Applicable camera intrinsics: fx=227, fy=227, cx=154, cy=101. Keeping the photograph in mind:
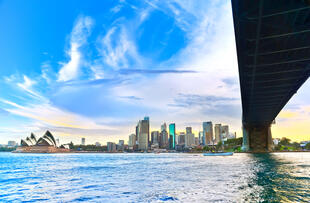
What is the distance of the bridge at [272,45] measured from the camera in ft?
48.9

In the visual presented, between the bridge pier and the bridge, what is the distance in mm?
43279

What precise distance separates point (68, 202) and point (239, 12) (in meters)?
15.1

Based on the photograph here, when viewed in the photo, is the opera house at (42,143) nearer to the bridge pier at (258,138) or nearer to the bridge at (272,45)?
the bridge pier at (258,138)

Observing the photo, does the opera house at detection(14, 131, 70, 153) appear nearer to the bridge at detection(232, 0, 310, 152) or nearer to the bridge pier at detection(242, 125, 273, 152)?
the bridge pier at detection(242, 125, 273, 152)

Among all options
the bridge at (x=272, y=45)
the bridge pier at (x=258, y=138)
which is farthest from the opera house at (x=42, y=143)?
Result: the bridge at (x=272, y=45)

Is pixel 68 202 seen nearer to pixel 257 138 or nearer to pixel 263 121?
pixel 263 121

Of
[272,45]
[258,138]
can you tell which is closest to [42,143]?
[258,138]

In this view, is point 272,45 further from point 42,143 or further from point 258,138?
point 42,143

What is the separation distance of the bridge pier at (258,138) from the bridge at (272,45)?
43.3m

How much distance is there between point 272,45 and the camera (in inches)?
826

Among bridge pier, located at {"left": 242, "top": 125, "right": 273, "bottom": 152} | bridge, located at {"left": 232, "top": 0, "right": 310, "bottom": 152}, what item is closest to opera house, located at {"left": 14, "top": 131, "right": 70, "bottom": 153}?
bridge pier, located at {"left": 242, "top": 125, "right": 273, "bottom": 152}

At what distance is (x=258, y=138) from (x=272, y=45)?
66.8 metres

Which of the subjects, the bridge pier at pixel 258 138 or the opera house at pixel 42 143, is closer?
the bridge pier at pixel 258 138

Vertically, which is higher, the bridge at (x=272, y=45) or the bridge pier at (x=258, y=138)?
the bridge at (x=272, y=45)
